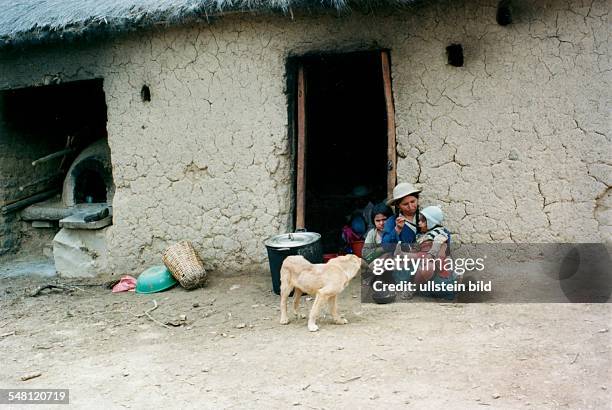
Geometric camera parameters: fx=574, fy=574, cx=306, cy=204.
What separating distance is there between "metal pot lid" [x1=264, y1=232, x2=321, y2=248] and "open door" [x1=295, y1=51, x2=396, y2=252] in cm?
233

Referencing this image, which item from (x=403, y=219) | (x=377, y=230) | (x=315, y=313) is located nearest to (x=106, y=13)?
(x=377, y=230)

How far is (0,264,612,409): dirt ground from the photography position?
2.97 m

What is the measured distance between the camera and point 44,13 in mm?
5910

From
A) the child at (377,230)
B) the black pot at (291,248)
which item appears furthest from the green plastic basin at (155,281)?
the child at (377,230)

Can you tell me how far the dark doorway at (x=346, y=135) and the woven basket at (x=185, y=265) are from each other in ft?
8.35

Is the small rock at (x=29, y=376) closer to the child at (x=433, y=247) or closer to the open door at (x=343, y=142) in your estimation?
the child at (x=433, y=247)

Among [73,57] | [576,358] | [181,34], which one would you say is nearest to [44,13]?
[73,57]

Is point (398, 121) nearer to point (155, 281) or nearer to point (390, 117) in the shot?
point (390, 117)

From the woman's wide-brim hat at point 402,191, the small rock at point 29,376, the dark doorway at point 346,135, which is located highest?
the dark doorway at point 346,135

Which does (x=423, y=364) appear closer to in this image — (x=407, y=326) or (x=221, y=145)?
(x=407, y=326)

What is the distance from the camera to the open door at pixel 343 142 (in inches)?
297

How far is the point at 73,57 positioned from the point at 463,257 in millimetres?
4464

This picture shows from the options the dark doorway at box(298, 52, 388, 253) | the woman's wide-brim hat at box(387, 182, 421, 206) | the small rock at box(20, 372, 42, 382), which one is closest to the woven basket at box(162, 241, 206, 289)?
the small rock at box(20, 372, 42, 382)

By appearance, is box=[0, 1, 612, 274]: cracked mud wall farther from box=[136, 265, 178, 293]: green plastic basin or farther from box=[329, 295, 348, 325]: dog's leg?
box=[329, 295, 348, 325]: dog's leg
